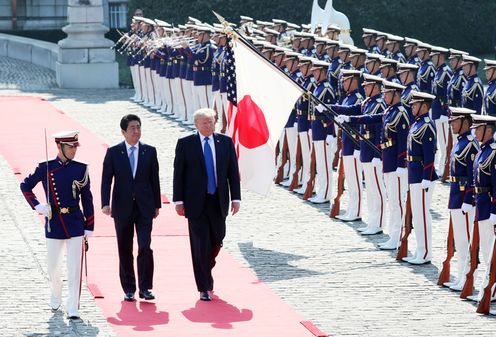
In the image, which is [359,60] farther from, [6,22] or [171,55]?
[6,22]

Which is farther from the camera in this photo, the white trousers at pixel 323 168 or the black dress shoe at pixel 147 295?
the white trousers at pixel 323 168

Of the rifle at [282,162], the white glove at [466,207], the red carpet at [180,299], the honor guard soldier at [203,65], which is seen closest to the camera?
the red carpet at [180,299]

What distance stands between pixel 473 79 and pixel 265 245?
539 cm

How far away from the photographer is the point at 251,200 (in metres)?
19.2

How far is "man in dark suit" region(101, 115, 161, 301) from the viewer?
44.1 feet

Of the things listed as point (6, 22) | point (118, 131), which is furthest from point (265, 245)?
point (6, 22)

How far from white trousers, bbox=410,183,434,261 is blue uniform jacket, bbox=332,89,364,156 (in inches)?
88.6

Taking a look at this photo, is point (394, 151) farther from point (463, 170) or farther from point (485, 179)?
point (485, 179)

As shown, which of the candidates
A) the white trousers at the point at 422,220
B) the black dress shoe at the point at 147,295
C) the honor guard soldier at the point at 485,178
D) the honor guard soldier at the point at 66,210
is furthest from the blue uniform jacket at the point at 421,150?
the honor guard soldier at the point at 66,210

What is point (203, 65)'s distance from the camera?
85.2 ft

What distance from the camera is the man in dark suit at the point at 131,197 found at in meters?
13.4

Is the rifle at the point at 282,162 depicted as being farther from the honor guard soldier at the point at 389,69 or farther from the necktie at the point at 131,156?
the necktie at the point at 131,156

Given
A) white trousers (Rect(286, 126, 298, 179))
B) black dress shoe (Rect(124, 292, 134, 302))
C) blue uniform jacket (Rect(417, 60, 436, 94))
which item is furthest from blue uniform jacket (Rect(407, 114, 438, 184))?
blue uniform jacket (Rect(417, 60, 436, 94))

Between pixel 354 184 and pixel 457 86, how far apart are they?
3.49m
